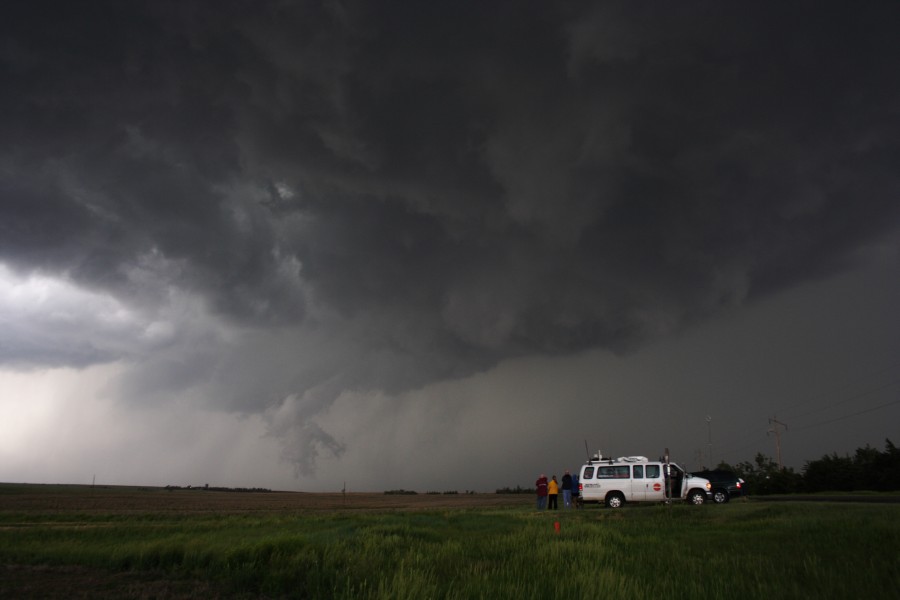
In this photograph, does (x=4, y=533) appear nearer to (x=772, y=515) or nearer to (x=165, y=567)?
(x=165, y=567)

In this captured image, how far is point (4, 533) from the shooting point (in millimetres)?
18047

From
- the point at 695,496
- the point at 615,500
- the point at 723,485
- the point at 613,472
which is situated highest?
the point at 613,472

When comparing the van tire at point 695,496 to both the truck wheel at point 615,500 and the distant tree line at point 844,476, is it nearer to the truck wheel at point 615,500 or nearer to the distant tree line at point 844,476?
Result: the truck wheel at point 615,500

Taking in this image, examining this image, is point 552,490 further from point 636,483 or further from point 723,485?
point 723,485

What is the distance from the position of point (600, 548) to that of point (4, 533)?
775 inches

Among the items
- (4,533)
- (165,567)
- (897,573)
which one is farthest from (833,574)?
(4,533)

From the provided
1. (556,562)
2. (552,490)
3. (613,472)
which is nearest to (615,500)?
(613,472)

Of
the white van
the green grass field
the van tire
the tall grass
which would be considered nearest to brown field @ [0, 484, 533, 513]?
the white van

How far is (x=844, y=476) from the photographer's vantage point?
53156 millimetres

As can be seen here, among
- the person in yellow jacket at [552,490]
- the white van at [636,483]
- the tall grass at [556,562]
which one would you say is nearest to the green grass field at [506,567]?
the tall grass at [556,562]

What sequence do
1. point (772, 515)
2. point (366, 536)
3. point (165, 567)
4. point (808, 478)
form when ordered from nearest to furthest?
point (165, 567), point (366, 536), point (772, 515), point (808, 478)

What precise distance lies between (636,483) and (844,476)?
3961 centimetres

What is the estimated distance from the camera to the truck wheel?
28.3 metres

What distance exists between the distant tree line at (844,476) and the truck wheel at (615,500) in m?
24.4
